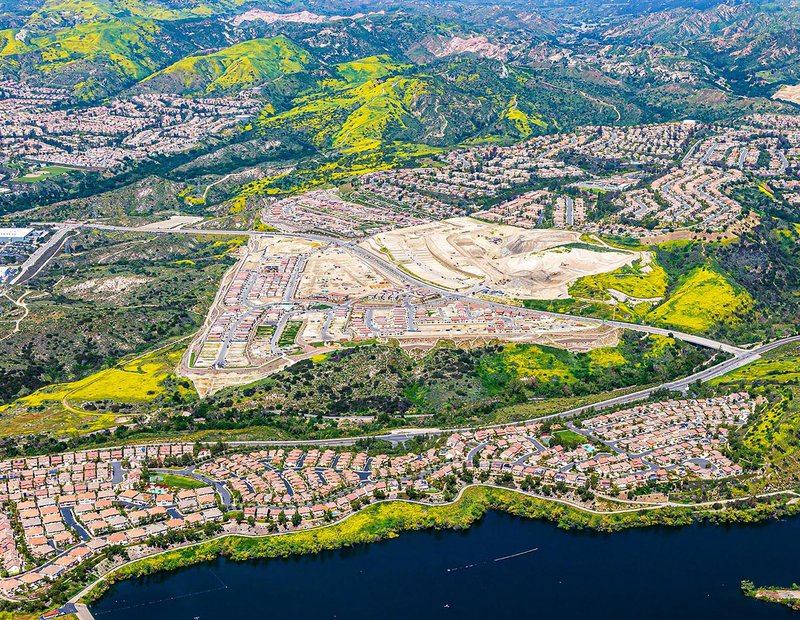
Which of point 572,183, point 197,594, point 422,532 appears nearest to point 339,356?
point 422,532

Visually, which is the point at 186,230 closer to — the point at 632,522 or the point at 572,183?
the point at 572,183

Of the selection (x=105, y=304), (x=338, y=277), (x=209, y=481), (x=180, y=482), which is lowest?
(x=338, y=277)

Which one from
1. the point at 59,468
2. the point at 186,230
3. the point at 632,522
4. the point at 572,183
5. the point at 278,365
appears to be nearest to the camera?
the point at 632,522

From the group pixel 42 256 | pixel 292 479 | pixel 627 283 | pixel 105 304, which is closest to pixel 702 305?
pixel 627 283

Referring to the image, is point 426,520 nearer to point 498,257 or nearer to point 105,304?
point 105,304

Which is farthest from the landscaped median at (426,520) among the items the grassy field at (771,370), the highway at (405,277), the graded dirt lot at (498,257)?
the graded dirt lot at (498,257)

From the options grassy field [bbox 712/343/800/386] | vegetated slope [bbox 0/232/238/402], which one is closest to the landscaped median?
grassy field [bbox 712/343/800/386]
